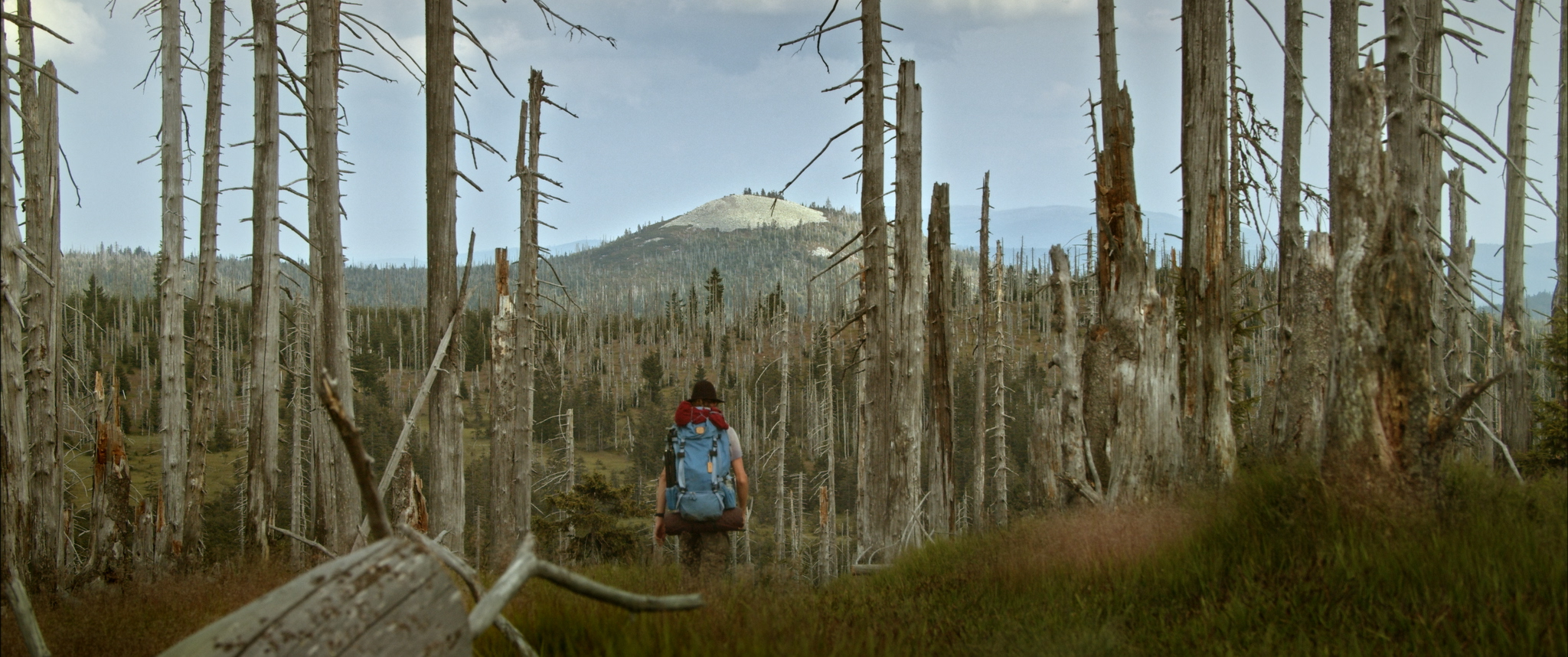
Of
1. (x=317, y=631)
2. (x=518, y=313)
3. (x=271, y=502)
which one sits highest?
(x=518, y=313)

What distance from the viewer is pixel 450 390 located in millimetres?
6391

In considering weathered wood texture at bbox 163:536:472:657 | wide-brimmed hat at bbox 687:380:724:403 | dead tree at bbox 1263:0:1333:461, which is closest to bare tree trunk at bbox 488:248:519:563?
wide-brimmed hat at bbox 687:380:724:403

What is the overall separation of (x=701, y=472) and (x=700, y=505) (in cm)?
25

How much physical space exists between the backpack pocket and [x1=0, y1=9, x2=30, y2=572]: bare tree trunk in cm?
379

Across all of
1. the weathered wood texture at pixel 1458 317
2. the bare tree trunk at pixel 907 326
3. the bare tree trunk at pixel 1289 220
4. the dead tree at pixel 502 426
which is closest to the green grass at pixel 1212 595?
the bare tree trunk at pixel 907 326

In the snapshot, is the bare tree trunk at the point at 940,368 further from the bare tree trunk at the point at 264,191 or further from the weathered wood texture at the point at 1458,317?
the weathered wood texture at the point at 1458,317

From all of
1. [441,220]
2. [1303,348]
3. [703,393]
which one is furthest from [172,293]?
[1303,348]

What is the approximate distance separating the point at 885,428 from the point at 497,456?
21.3ft

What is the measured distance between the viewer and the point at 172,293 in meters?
12.1

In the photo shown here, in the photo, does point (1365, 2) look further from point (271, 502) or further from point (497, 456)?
point (271, 502)

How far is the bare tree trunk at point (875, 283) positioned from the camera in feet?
31.5

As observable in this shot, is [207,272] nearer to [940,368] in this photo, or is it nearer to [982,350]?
[940,368]

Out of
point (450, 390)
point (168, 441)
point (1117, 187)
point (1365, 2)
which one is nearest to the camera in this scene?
point (450, 390)

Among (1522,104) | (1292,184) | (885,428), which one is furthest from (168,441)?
(1522,104)
